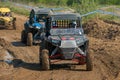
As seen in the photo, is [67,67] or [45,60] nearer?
[45,60]

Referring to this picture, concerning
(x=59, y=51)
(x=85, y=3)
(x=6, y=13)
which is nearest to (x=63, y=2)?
(x=85, y=3)

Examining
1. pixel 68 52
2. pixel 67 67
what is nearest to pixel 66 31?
pixel 68 52

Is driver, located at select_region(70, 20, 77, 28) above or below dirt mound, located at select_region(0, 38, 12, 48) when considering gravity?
above

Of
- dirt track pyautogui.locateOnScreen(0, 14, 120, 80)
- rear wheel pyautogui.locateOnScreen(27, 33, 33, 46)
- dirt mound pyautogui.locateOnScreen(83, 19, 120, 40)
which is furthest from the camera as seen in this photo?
dirt mound pyautogui.locateOnScreen(83, 19, 120, 40)

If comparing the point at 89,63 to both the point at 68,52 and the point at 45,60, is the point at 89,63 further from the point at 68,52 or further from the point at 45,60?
the point at 45,60

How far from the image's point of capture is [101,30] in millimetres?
24656

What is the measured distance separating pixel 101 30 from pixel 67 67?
1015 centimetres

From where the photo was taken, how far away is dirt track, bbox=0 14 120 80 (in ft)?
44.1

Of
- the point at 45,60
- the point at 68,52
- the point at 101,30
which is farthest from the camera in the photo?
the point at 101,30

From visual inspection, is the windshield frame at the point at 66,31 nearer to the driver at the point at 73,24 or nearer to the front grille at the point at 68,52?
the driver at the point at 73,24

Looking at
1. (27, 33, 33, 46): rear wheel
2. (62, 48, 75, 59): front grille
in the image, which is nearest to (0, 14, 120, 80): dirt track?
(27, 33, 33, 46): rear wheel

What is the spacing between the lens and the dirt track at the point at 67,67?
13.4 m

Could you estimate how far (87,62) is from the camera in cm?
1395

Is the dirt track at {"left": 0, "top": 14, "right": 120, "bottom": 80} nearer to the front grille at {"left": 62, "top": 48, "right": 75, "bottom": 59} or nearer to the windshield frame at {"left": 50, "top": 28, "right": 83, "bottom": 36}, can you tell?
the front grille at {"left": 62, "top": 48, "right": 75, "bottom": 59}
